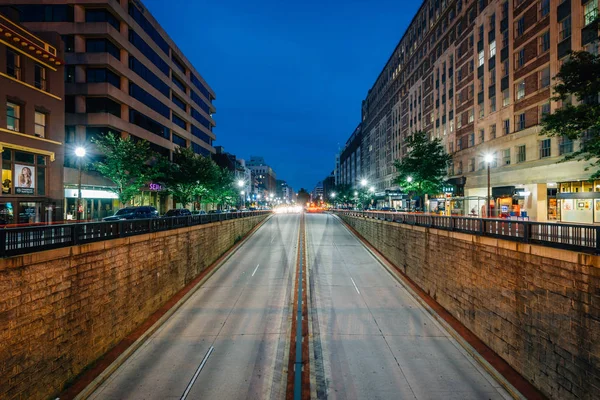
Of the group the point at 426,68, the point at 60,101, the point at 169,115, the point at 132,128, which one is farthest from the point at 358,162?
the point at 60,101

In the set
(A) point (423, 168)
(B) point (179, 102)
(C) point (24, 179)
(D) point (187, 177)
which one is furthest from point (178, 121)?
(A) point (423, 168)

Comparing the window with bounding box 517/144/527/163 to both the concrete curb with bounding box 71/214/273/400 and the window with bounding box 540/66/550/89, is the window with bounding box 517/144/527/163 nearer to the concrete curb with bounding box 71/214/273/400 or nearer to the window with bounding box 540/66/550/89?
the window with bounding box 540/66/550/89

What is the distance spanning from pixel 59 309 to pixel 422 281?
20165 mm

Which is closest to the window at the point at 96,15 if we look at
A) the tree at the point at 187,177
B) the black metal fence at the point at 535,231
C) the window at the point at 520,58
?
the tree at the point at 187,177

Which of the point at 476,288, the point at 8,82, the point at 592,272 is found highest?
the point at 8,82

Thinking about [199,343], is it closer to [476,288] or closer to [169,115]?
[476,288]

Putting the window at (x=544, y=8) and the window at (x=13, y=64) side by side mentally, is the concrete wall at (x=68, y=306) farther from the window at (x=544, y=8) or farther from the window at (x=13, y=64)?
the window at (x=544, y=8)

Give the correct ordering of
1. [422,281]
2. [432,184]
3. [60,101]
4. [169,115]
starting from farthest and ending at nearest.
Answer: [169,115], [432,184], [60,101], [422,281]

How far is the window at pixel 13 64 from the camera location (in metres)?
24.7

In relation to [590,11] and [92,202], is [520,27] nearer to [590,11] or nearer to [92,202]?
[590,11]

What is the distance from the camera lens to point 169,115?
59281 mm

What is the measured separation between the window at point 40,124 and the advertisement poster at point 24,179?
3088mm

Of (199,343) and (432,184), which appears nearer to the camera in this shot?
(199,343)

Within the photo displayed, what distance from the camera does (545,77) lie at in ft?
104
